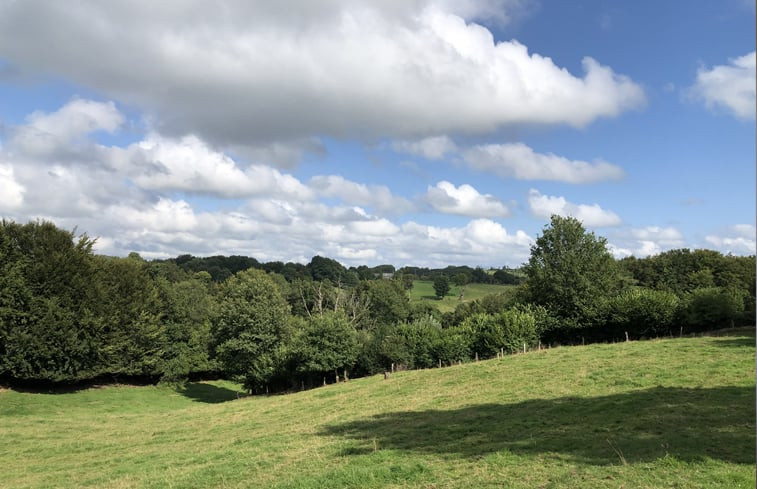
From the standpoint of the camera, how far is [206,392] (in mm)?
61000

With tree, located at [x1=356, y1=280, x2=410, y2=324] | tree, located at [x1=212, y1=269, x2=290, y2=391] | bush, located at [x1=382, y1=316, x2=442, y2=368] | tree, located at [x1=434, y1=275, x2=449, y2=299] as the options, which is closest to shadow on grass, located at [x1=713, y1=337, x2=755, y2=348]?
bush, located at [x1=382, y1=316, x2=442, y2=368]

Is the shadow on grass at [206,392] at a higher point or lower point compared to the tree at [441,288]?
lower

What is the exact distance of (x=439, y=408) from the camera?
2252cm

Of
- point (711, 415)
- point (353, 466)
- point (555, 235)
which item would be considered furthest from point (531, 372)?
point (555, 235)

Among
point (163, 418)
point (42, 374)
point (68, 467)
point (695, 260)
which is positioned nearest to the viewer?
point (68, 467)

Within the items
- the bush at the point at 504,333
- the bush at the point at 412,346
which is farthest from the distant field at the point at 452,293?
the bush at the point at 504,333

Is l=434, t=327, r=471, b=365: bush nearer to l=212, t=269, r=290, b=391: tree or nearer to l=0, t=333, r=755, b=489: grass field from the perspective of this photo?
l=0, t=333, r=755, b=489: grass field

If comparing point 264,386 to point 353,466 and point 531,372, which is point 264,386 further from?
point 353,466

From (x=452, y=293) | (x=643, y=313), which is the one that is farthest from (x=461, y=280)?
(x=643, y=313)

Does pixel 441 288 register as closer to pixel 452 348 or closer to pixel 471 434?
pixel 452 348

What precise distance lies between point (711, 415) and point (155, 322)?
61.4 metres

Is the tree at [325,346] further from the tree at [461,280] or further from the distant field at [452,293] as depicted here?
the tree at [461,280]

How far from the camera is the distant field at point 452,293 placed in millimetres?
143750

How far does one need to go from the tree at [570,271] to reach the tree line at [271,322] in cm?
13
